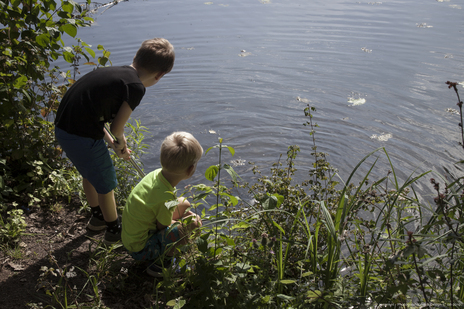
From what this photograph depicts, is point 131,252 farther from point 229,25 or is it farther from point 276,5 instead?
point 276,5

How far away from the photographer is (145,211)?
261 centimetres

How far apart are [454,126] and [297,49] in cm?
463

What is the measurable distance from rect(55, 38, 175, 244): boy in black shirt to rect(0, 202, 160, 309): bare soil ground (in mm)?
282

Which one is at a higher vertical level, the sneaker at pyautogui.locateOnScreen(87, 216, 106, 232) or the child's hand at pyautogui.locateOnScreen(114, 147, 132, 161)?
the child's hand at pyautogui.locateOnScreen(114, 147, 132, 161)

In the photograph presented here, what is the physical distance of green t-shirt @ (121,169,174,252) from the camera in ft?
8.50

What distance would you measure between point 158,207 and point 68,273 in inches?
27.7

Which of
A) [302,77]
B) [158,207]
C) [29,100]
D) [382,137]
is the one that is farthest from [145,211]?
[302,77]

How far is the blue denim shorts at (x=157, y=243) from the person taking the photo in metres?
2.71

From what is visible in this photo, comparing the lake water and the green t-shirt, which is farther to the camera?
the lake water

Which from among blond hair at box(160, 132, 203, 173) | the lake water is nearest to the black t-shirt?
blond hair at box(160, 132, 203, 173)

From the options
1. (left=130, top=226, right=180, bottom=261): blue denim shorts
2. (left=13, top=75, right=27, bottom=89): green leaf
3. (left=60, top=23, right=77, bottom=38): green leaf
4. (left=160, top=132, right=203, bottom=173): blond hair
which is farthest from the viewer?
(left=13, top=75, right=27, bottom=89): green leaf

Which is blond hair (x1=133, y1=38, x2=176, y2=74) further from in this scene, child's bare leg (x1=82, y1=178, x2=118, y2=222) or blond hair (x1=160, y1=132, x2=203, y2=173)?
child's bare leg (x1=82, y1=178, x2=118, y2=222)

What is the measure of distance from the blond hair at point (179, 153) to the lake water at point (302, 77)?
196cm

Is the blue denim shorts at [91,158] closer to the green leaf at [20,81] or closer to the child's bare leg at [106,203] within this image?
the child's bare leg at [106,203]
